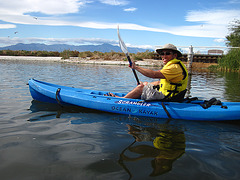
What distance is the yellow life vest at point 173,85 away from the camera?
4570 millimetres

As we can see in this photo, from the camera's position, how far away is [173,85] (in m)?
4.66

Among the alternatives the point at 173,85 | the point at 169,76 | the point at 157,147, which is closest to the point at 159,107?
the point at 173,85

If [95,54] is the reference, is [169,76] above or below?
below

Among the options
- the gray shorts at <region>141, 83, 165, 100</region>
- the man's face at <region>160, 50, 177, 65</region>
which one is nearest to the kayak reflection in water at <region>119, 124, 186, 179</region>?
the gray shorts at <region>141, 83, 165, 100</region>

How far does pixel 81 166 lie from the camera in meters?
2.61

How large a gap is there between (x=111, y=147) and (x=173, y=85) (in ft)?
7.31

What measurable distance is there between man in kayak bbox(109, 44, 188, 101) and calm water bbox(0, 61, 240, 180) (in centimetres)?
59

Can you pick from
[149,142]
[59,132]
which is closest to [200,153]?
[149,142]

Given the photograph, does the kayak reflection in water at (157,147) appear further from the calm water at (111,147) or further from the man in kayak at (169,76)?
the man in kayak at (169,76)

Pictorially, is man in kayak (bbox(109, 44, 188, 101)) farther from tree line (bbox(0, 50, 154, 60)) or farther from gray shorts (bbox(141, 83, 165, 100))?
tree line (bbox(0, 50, 154, 60))

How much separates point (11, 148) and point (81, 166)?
1.23m

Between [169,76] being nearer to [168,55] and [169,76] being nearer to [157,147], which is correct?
[168,55]

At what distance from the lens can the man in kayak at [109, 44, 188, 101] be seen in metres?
4.41

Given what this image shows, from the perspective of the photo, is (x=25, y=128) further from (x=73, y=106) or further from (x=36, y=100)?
(x=36, y=100)
